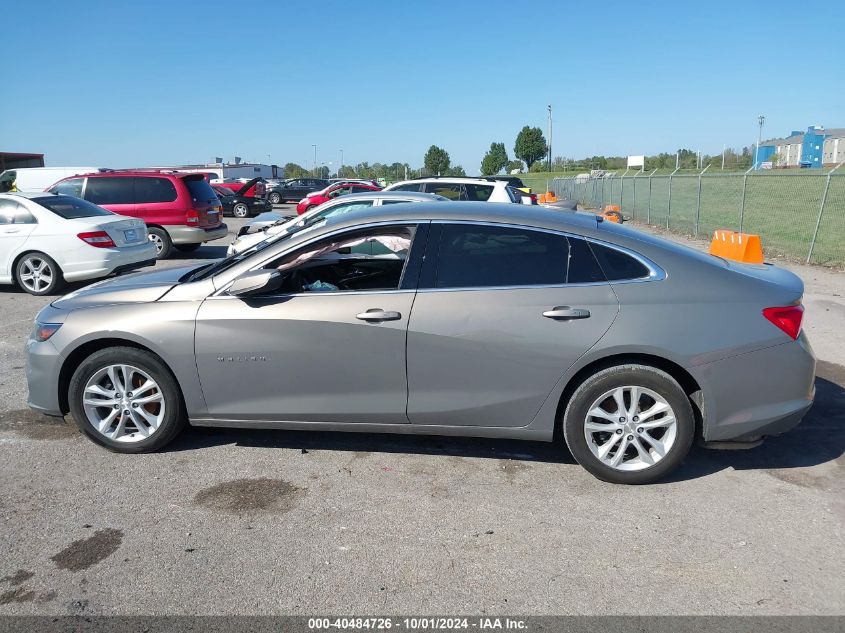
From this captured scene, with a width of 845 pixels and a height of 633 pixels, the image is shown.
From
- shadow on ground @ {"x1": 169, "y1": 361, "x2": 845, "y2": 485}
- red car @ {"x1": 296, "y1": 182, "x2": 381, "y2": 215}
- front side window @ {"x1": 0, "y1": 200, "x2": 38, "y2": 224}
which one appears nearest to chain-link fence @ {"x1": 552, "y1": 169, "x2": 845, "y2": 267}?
shadow on ground @ {"x1": 169, "y1": 361, "x2": 845, "y2": 485}

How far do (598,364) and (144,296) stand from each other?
2809mm

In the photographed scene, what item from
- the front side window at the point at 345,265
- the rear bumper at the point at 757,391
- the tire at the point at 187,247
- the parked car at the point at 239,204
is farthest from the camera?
the parked car at the point at 239,204

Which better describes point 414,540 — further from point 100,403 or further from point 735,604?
point 100,403

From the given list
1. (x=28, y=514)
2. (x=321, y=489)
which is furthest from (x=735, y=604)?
(x=28, y=514)

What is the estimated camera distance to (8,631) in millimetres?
2801

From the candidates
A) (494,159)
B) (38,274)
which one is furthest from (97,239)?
(494,159)

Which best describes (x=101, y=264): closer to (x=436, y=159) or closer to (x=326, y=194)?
(x=326, y=194)

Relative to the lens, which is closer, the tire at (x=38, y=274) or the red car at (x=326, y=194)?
the tire at (x=38, y=274)

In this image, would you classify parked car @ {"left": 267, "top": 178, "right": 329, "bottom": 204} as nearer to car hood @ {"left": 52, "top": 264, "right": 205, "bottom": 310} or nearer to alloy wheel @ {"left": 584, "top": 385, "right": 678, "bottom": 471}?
car hood @ {"left": 52, "top": 264, "right": 205, "bottom": 310}

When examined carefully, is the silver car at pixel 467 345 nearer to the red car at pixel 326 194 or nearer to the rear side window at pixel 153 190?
the rear side window at pixel 153 190

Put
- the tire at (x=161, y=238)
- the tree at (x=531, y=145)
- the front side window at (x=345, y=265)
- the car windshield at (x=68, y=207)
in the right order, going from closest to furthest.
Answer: the front side window at (x=345, y=265), the car windshield at (x=68, y=207), the tire at (x=161, y=238), the tree at (x=531, y=145)

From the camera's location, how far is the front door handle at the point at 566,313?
12.9 ft

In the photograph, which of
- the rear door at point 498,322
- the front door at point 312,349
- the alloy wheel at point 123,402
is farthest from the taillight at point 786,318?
the alloy wheel at point 123,402

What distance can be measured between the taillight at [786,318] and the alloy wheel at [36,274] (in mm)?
9718
